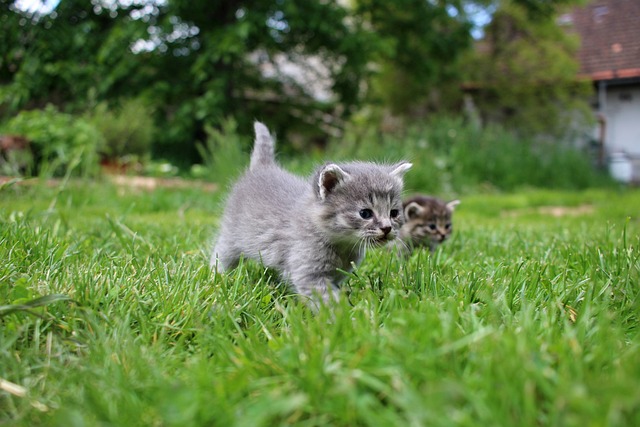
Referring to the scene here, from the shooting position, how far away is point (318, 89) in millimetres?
16672

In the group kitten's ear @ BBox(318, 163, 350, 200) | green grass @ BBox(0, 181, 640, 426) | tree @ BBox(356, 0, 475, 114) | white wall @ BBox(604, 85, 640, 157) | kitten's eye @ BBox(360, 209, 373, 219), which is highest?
tree @ BBox(356, 0, 475, 114)

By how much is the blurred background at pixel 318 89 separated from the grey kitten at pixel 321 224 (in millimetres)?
4303

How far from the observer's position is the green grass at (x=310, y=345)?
1488 mm

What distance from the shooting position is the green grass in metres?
1.49

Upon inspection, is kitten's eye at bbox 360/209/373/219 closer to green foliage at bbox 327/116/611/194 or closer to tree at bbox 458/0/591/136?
green foliage at bbox 327/116/611/194

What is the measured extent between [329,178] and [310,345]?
128cm

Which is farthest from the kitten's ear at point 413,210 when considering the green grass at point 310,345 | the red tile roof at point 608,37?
the red tile roof at point 608,37

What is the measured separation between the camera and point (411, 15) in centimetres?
1642

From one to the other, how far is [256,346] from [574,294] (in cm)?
164

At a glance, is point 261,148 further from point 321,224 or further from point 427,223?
point 427,223

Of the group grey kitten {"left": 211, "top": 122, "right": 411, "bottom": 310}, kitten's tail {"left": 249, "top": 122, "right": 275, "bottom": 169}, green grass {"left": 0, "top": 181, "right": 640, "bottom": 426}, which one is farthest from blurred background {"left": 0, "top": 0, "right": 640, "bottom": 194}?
green grass {"left": 0, "top": 181, "right": 640, "bottom": 426}

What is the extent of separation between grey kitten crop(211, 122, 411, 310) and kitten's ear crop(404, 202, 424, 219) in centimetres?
176

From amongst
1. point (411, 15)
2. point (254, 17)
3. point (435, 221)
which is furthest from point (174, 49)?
point (435, 221)

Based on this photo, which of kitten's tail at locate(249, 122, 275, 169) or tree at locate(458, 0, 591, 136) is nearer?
kitten's tail at locate(249, 122, 275, 169)
